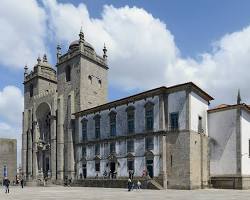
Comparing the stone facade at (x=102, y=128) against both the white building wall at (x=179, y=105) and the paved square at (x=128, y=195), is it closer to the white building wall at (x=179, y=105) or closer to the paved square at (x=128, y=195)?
the white building wall at (x=179, y=105)

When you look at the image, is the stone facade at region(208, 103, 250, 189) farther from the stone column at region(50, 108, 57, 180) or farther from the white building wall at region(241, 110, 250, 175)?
the stone column at region(50, 108, 57, 180)

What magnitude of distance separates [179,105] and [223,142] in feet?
22.6

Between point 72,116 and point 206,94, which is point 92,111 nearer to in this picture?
point 72,116

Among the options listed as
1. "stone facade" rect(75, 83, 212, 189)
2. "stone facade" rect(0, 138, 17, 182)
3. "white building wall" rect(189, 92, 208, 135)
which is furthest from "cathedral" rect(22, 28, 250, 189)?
"stone facade" rect(0, 138, 17, 182)

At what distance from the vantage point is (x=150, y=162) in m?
39.4

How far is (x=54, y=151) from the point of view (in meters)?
53.8

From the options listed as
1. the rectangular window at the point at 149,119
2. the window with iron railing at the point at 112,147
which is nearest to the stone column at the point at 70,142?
the window with iron railing at the point at 112,147

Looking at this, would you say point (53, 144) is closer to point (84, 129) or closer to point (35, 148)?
point (35, 148)

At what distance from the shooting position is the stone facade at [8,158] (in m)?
64.1

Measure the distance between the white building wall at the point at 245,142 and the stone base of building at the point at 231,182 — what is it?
1.08 metres

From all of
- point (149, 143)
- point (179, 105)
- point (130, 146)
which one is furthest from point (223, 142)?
point (130, 146)

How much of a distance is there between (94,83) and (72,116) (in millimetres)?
6406

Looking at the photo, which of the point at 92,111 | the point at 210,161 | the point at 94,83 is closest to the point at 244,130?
the point at 210,161

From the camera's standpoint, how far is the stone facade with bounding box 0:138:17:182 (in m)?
64.1
